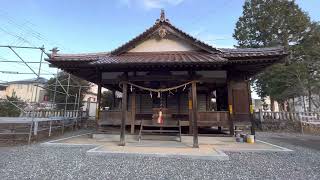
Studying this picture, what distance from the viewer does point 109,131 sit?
436 inches

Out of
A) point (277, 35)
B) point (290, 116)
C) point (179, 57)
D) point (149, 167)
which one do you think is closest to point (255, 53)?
point (179, 57)

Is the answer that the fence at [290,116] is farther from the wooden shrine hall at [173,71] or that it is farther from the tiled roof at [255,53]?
the tiled roof at [255,53]

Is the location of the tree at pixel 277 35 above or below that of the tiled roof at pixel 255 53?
above

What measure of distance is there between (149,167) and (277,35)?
23.9 m

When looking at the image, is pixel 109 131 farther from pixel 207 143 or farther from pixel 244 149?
pixel 244 149

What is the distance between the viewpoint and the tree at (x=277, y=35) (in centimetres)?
2152

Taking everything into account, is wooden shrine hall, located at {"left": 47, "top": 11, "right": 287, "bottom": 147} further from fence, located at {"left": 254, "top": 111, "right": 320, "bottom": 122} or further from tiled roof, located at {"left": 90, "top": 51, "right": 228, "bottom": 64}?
fence, located at {"left": 254, "top": 111, "right": 320, "bottom": 122}

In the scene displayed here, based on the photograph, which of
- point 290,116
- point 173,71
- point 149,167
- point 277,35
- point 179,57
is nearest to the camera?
point 149,167

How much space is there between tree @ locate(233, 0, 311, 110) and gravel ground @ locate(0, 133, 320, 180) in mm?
16376

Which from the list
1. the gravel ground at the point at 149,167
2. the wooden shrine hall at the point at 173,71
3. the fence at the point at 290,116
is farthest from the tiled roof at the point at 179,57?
the fence at the point at 290,116

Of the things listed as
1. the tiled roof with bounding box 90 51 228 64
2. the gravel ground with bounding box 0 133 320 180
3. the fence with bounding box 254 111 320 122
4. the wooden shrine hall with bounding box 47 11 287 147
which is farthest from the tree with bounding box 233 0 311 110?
the gravel ground with bounding box 0 133 320 180

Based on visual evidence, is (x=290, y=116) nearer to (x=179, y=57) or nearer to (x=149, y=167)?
(x=179, y=57)

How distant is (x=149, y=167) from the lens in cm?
586

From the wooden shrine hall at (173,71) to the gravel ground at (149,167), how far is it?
226 cm
